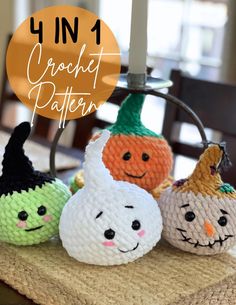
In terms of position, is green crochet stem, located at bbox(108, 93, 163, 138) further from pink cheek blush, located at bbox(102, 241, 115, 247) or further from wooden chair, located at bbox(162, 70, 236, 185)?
wooden chair, located at bbox(162, 70, 236, 185)

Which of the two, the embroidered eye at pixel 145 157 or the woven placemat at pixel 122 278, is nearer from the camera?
the woven placemat at pixel 122 278

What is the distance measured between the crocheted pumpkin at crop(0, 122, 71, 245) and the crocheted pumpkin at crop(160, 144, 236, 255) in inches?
5.8

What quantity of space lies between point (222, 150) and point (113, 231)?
0.17m

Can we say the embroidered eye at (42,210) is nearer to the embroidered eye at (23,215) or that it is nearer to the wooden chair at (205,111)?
the embroidered eye at (23,215)

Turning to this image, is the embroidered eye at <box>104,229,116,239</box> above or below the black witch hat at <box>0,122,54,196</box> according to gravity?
below

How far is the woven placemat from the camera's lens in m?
0.69

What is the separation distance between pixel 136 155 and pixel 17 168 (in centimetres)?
17

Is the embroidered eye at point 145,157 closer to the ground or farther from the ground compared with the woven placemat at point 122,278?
farther from the ground

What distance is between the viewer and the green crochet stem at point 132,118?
86 centimetres

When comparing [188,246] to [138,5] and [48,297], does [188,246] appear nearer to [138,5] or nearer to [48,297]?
[48,297]

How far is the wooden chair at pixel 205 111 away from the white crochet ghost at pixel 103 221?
2.33 ft

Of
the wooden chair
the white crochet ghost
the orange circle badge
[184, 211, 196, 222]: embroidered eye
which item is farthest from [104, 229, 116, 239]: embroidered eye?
the wooden chair

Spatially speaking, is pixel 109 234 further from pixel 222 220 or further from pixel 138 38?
pixel 138 38

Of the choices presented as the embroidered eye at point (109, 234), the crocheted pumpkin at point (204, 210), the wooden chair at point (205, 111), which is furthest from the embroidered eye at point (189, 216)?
the wooden chair at point (205, 111)
